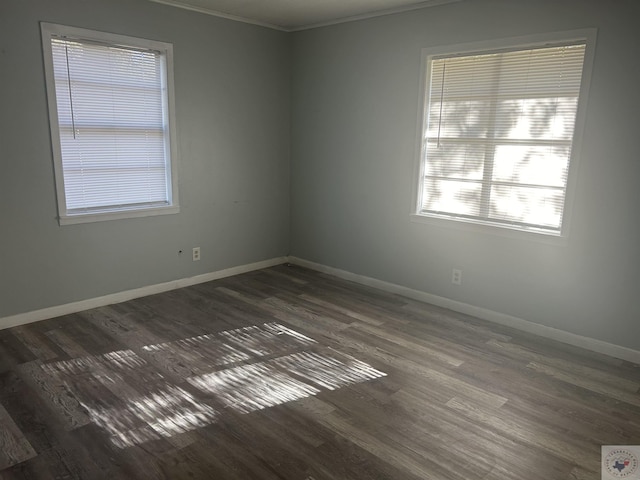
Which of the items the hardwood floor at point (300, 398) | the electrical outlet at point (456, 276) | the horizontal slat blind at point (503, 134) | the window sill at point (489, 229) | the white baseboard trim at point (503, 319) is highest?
the horizontal slat blind at point (503, 134)

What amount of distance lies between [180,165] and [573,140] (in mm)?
3243

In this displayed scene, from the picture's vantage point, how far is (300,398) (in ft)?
8.74

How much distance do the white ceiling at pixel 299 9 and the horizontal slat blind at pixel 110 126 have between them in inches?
26.8

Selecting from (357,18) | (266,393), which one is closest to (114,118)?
(357,18)

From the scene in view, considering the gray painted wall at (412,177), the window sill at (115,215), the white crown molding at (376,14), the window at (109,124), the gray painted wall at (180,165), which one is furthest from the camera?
the white crown molding at (376,14)

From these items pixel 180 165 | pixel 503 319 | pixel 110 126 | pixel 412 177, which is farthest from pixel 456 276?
pixel 110 126

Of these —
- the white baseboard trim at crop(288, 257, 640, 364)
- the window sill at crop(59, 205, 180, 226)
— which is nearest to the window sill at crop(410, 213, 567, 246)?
the white baseboard trim at crop(288, 257, 640, 364)

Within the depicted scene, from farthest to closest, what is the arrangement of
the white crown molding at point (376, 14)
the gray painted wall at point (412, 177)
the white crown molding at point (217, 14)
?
the white crown molding at point (217, 14), the white crown molding at point (376, 14), the gray painted wall at point (412, 177)

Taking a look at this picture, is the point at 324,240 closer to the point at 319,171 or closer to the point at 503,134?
the point at 319,171

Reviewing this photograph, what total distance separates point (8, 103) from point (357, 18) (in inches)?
116

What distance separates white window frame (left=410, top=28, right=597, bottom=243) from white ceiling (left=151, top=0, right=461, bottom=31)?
Result: 47cm

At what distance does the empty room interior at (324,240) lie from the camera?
7.78 feet

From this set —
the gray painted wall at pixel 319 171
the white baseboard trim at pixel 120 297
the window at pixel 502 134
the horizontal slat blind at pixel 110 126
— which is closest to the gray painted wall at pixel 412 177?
the gray painted wall at pixel 319 171

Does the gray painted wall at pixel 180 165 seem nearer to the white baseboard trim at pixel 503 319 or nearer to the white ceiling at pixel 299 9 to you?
the white ceiling at pixel 299 9
